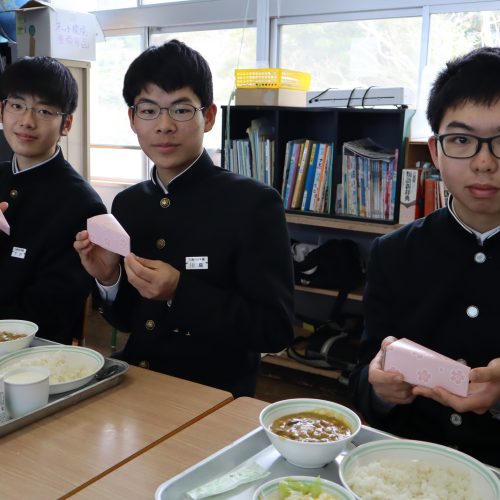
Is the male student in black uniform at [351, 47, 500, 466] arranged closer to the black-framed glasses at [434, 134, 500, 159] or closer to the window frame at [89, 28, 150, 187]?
the black-framed glasses at [434, 134, 500, 159]

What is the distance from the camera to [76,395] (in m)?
1.23

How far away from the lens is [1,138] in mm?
3670

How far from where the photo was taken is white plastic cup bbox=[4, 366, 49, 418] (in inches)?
44.9

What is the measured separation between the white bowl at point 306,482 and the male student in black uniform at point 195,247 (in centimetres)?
63

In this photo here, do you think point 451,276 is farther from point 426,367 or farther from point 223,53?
point 223,53

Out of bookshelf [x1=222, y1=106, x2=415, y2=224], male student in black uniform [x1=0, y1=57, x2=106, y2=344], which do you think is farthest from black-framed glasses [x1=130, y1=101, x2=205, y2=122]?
bookshelf [x1=222, y1=106, x2=415, y2=224]

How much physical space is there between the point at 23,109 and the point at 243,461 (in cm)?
148

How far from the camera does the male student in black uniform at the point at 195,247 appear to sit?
158 cm

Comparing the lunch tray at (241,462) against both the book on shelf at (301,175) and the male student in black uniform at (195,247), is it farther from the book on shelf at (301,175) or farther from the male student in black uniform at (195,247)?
the book on shelf at (301,175)

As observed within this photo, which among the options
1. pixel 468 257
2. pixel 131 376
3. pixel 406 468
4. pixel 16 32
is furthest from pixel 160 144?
pixel 16 32

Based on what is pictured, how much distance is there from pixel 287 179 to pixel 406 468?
250 centimetres

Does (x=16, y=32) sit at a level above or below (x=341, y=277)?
above

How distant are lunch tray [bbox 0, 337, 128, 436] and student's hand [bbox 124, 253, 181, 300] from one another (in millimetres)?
180

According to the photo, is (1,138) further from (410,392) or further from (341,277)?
(410,392)
